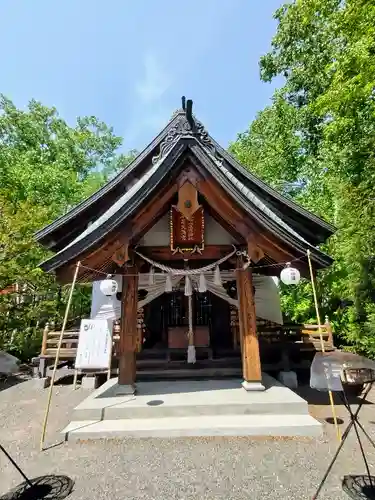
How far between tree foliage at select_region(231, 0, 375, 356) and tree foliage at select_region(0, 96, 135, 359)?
42.5 feet

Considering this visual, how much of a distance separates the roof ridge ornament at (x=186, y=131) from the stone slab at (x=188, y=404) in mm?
5743

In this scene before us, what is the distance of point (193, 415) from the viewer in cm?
583

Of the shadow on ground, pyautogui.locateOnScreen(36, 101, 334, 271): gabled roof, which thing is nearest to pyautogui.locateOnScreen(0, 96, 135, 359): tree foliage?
the shadow on ground

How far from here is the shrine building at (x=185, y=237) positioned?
650cm

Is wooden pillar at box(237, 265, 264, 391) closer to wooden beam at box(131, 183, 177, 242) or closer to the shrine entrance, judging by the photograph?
wooden beam at box(131, 183, 177, 242)

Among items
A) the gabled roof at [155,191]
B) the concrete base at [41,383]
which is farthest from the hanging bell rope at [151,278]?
the concrete base at [41,383]

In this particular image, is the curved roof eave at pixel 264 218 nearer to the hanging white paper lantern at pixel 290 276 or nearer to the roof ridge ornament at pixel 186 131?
the hanging white paper lantern at pixel 290 276

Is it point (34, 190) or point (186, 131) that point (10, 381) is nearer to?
point (186, 131)

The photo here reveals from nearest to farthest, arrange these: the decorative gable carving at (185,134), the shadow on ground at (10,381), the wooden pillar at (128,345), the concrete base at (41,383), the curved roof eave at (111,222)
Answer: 1. the curved roof eave at (111,222)
2. the wooden pillar at (128,345)
3. the decorative gable carving at (185,134)
4. the concrete base at (41,383)
5. the shadow on ground at (10,381)

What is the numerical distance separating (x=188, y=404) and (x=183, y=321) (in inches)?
162

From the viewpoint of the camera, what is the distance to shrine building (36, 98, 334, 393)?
256 inches

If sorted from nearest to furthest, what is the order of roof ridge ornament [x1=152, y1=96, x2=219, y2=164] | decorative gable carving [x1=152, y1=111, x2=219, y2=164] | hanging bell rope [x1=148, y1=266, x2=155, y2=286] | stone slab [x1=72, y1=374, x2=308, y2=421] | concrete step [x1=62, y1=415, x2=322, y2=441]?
concrete step [x1=62, y1=415, x2=322, y2=441] < stone slab [x1=72, y1=374, x2=308, y2=421] < roof ridge ornament [x1=152, y1=96, x2=219, y2=164] < decorative gable carving [x1=152, y1=111, x2=219, y2=164] < hanging bell rope [x1=148, y1=266, x2=155, y2=286]

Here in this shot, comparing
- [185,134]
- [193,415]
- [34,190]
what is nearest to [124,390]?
[193,415]

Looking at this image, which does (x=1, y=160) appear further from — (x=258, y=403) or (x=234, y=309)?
(x=258, y=403)
